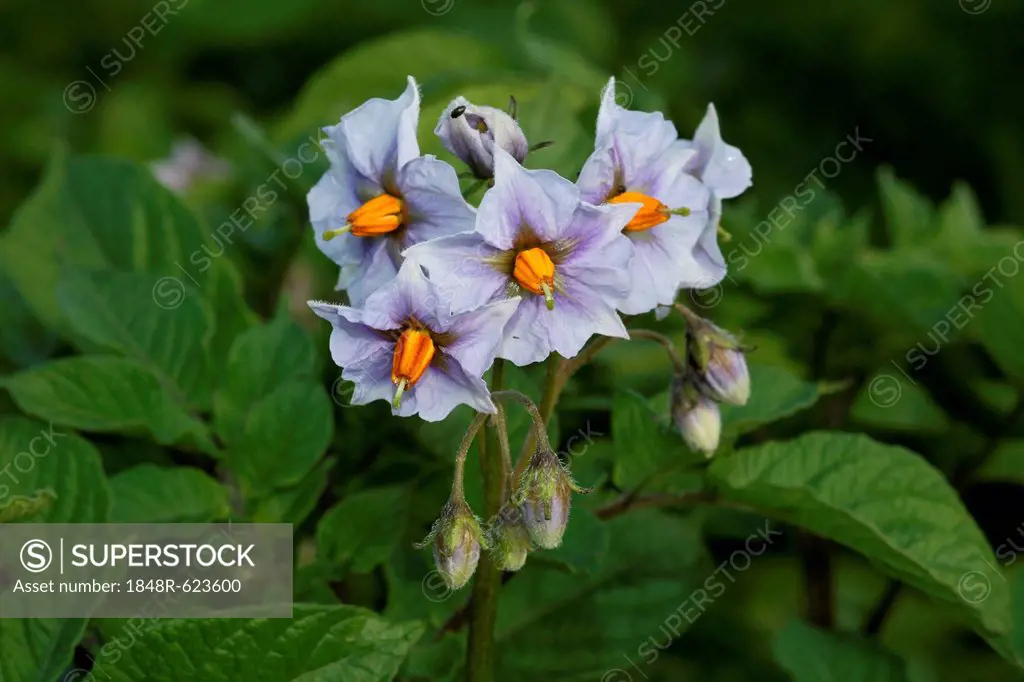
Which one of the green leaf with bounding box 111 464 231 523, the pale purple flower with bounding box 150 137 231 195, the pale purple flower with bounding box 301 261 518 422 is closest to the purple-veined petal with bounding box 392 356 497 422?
the pale purple flower with bounding box 301 261 518 422

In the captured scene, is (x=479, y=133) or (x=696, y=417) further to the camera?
(x=696, y=417)

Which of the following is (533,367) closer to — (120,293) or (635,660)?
(635,660)

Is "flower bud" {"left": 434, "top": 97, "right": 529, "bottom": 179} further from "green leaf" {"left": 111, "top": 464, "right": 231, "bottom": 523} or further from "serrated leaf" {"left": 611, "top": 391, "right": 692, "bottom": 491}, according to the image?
"green leaf" {"left": 111, "top": 464, "right": 231, "bottom": 523}

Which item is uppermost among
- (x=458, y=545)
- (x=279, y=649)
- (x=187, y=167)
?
(x=458, y=545)

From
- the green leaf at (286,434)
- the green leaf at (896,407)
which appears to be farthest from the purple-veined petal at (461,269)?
the green leaf at (896,407)

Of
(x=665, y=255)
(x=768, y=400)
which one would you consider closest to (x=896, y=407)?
(x=768, y=400)

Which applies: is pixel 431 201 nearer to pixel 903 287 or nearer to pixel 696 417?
pixel 696 417

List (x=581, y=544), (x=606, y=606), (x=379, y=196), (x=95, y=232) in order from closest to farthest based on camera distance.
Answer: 1. (x=379, y=196)
2. (x=581, y=544)
3. (x=606, y=606)
4. (x=95, y=232)

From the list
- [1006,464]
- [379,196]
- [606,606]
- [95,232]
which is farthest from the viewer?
[95,232]
